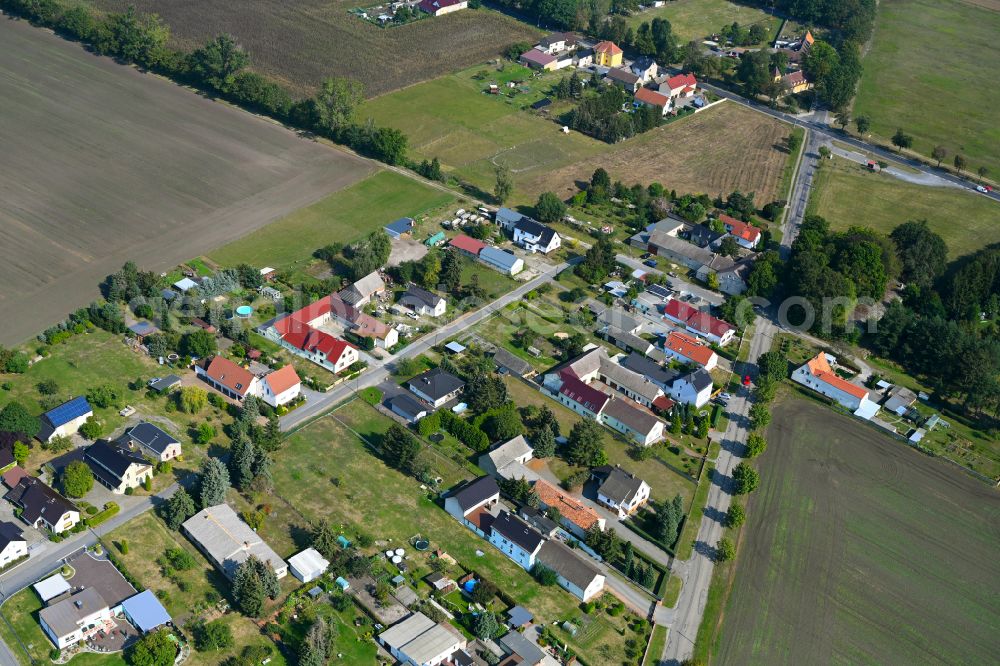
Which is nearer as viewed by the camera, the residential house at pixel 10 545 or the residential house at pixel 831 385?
the residential house at pixel 10 545

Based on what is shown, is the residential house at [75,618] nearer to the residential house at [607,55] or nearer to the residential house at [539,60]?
the residential house at [539,60]

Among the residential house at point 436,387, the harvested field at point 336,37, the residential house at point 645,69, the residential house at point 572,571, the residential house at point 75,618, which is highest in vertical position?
the residential house at point 645,69

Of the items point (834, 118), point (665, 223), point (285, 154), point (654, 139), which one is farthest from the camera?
point (834, 118)

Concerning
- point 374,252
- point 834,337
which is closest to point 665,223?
point 834,337

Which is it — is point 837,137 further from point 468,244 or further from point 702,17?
point 468,244

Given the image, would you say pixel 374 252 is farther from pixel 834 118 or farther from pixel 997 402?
pixel 834 118

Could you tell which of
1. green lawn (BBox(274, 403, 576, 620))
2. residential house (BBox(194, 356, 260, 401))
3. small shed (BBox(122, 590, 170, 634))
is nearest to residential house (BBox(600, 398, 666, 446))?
green lawn (BBox(274, 403, 576, 620))

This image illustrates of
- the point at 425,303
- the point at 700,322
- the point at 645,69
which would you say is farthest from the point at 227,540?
the point at 645,69

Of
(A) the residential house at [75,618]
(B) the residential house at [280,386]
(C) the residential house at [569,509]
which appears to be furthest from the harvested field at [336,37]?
(A) the residential house at [75,618]
